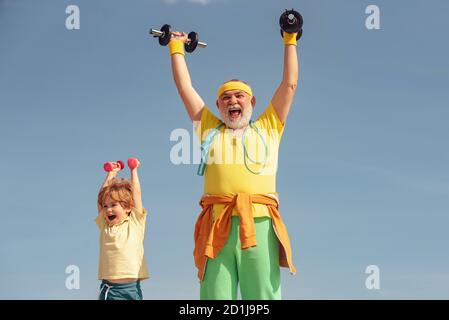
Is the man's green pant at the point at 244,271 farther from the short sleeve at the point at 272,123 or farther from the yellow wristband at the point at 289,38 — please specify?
the yellow wristband at the point at 289,38

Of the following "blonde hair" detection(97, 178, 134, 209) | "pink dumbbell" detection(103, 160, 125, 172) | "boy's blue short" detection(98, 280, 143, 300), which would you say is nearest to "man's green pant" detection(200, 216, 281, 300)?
"boy's blue short" detection(98, 280, 143, 300)

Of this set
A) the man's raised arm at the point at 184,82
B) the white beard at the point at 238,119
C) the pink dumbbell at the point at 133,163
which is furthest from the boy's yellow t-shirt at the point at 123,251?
the white beard at the point at 238,119

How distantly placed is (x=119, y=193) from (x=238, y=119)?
4.62 ft

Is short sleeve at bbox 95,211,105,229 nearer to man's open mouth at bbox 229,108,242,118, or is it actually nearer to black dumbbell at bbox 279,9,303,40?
man's open mouth at bbox 229,108,242,118

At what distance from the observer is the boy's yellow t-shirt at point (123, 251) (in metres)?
5.36

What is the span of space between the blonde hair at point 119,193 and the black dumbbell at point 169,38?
1365 millimetres

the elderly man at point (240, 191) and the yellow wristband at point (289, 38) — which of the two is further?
the yellow wristband at point (289, 38)

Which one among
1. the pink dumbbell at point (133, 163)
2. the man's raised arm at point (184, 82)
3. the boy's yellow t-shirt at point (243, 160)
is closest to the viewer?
the boy's yellow t-shirt at point (243, 160)

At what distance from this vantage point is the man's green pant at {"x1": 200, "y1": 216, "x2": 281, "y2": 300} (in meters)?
4.56

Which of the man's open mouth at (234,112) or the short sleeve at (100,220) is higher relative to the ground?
the man's open mouth at (234,112)

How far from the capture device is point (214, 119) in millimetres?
5180

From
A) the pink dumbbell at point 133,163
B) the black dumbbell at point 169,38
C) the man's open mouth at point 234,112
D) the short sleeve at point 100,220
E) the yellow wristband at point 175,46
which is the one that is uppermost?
the black dumbbell at point 169,38
